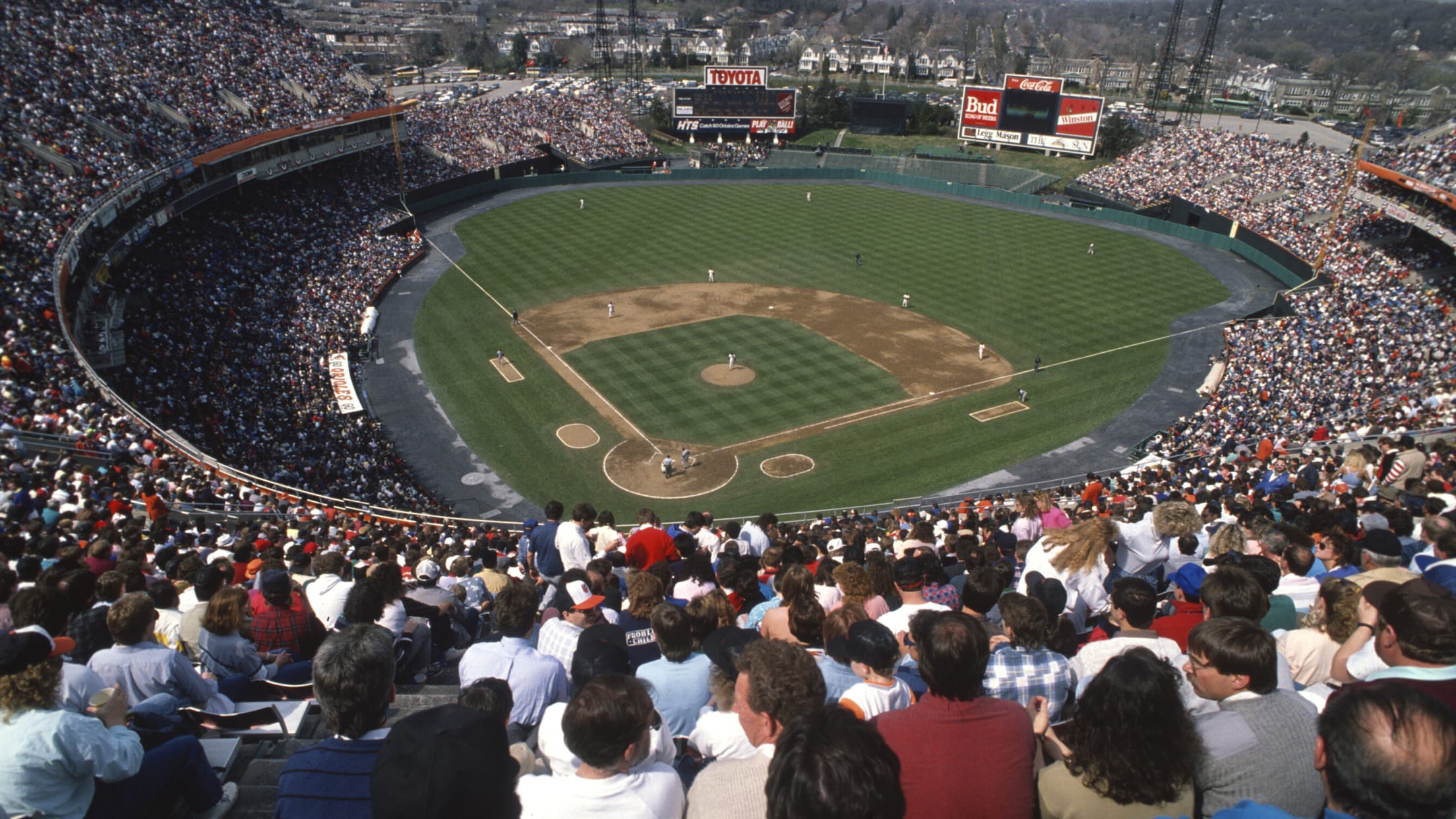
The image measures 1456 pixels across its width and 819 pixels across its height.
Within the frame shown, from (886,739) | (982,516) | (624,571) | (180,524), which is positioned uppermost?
(886,739)

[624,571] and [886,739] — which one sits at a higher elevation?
[886,739]

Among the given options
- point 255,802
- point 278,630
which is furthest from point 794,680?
point 278,630

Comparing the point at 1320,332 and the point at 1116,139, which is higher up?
the point at 1116,139

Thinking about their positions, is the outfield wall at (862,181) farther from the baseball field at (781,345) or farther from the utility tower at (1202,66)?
the utility tower at (1202,66)

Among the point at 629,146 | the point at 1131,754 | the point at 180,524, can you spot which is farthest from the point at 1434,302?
the point at 629,146

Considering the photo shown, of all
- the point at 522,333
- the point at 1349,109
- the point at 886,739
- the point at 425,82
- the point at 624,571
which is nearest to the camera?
the point at 886,739

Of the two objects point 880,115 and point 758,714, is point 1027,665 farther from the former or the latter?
point 880,115

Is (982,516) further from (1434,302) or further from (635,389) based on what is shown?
(1434,302)
